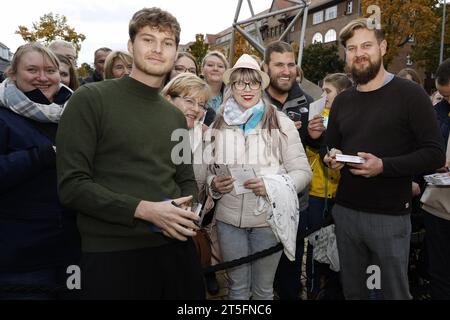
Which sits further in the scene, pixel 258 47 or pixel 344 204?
pixel 258 47

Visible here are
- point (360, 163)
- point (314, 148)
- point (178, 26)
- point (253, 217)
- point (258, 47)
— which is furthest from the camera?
point (258, 47)

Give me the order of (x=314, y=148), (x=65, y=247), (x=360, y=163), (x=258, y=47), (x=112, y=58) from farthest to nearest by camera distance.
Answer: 1. (x=258, y=47)
2. (x=112, y=58)
3. (x=314, y=148)
4. (x=360, y=163)
5. (x=65, y=247)

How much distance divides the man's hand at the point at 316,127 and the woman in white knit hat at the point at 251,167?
26.5 inches

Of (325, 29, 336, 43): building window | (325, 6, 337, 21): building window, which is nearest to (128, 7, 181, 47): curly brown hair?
(325, 29, 336, 43): building window

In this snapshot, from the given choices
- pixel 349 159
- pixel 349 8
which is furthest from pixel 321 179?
pixel 349 8

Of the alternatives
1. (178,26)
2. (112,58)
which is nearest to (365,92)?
(178,26)

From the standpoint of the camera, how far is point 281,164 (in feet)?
10.2

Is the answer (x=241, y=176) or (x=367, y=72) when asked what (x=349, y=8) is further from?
(x=241, y=176)

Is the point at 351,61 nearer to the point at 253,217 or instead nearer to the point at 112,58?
the point at 253,217

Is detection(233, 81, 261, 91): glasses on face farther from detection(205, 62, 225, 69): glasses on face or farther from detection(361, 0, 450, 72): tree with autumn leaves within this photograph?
detection(361, 0, 450, 72): tree with autumn leaves

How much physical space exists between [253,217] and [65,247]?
1.39 metres

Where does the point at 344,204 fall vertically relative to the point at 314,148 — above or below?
below

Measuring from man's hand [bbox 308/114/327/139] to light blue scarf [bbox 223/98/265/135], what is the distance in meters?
0.85

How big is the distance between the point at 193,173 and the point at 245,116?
789mm
